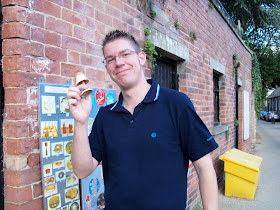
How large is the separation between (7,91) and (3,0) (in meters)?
0.66

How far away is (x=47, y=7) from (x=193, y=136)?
58.6 inches

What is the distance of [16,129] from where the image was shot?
5.64 feet

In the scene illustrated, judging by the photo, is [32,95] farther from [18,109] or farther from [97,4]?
[97,4]

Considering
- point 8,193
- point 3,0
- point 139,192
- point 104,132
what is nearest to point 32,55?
point 3,0

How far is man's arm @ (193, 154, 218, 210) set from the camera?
1.51 m

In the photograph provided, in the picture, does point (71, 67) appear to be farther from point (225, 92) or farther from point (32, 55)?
point (225, 92)

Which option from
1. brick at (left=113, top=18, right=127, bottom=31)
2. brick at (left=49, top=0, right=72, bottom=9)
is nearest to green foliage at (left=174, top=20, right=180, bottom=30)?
brick at (left=113, top=18, right=127, bottom=31)

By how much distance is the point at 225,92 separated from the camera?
6910 millimetres

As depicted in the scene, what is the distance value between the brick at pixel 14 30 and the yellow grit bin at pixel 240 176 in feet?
15.3

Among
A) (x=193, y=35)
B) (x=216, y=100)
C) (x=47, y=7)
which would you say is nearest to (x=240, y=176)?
(x=216, y=100)

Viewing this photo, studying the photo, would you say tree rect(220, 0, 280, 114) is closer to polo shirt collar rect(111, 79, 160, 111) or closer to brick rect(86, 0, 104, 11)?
brick rect(86, 0, 104, 11)

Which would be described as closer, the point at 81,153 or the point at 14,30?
the point at 81,153

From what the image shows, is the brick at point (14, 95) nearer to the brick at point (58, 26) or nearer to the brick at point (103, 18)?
the brick at point (58, 26)

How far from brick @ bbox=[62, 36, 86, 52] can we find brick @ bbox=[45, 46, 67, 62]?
59 mm
